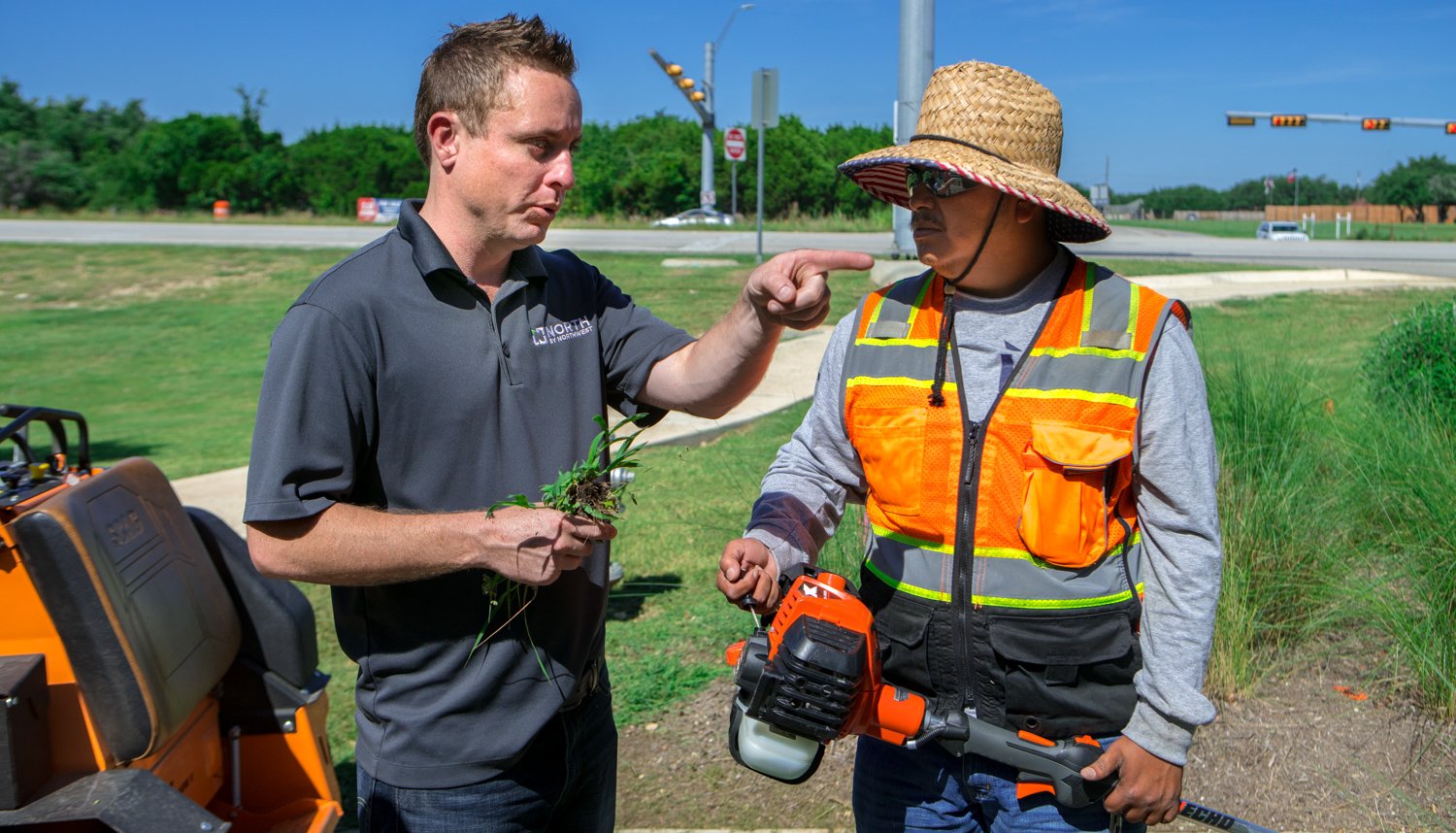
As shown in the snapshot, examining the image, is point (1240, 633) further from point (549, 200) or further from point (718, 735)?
point (549, 200)

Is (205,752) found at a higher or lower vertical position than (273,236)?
lower

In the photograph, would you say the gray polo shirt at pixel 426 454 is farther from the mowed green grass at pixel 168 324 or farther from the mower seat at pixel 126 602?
the mowed green grass at pixel 168 324

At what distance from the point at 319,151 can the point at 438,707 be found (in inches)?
1861

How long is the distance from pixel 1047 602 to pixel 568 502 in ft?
3.01

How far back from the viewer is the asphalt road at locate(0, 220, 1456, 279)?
80.0ft

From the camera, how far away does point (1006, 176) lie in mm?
2348

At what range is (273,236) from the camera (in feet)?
93.8

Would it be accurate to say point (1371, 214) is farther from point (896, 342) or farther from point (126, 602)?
point (126, 602)

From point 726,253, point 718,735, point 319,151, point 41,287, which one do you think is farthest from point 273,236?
point 718,735

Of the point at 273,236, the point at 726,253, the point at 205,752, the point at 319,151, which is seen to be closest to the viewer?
the point at 205,752

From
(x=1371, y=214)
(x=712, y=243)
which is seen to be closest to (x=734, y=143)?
(x=712, y=243)

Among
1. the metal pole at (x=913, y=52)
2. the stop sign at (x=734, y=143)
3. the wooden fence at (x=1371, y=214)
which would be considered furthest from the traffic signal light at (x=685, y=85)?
the wooden fence at (x=1371, y=214)

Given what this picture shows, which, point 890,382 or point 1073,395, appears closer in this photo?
point 1073,395

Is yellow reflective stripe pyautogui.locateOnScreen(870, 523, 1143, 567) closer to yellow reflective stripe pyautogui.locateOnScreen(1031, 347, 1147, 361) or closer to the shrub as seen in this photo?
yellow reflective stripe pyautogui.locateOnScreen(1031, 347, 1147, 361)
